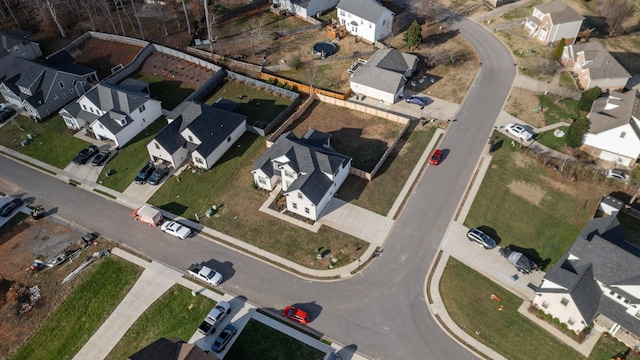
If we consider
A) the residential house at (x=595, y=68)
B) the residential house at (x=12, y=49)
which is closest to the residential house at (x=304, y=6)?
the residential house at (x=595, y=68)

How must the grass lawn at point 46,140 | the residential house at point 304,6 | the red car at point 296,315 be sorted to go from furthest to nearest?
the residential house at point 304,6 < the grass lawn at point 46,140 < the red car at point 296,315

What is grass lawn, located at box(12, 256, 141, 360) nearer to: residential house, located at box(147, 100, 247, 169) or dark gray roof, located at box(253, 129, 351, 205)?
residential house, located at box(147, 100, 247, 169)

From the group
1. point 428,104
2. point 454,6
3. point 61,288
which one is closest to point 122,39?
point 61,288

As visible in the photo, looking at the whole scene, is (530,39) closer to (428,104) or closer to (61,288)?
(428,104)

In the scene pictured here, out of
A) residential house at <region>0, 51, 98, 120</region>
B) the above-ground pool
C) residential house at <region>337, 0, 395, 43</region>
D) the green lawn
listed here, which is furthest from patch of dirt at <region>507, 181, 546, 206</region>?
residential house at <region>0, 51, 98, 120</region>

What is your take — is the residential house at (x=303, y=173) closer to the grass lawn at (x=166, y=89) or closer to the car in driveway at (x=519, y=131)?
the car in driveway at (x=519, y=131)
